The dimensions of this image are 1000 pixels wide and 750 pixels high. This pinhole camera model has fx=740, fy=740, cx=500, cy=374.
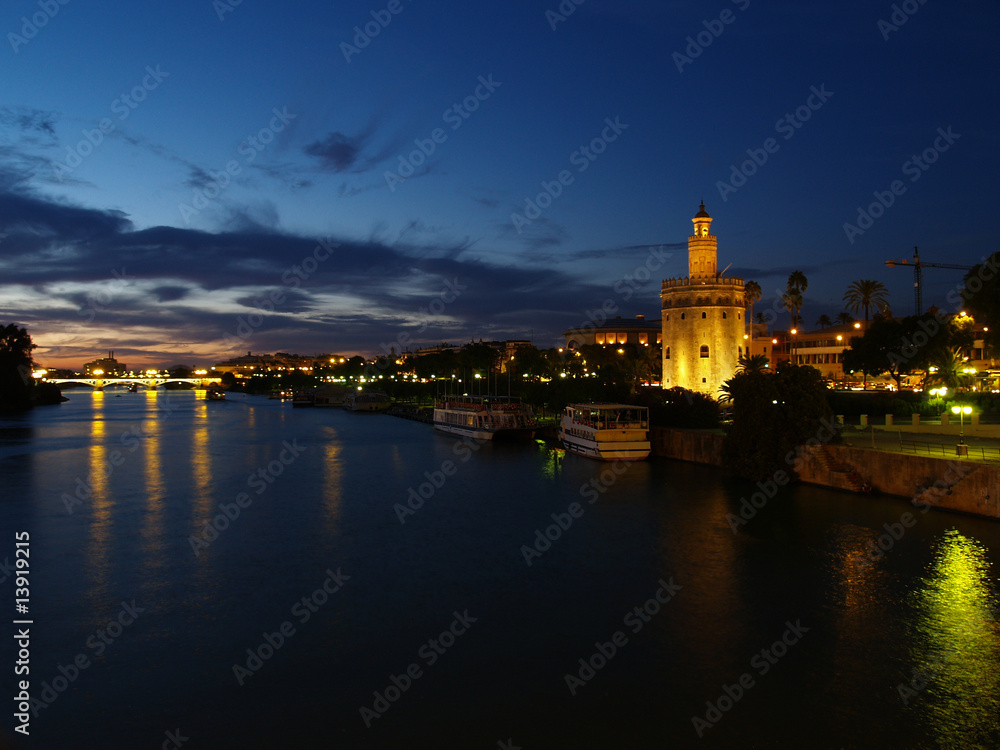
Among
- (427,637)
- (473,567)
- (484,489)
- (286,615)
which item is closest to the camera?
(427,637)

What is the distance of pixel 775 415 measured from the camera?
3981cm

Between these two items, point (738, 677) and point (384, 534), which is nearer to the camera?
point (738, 677)

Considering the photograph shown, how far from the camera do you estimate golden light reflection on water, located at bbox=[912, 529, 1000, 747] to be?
14180 millimetres

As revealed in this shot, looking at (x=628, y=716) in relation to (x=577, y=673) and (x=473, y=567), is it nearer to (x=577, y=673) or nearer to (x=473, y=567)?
(x=577, y=673)

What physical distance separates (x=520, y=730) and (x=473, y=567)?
11.6m

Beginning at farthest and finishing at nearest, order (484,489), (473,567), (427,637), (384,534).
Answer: (484,489) < (384,534) < (473,567) < (427,637)

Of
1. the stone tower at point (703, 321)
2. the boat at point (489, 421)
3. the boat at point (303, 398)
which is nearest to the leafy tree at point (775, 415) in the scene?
the boat at point (489, 421)

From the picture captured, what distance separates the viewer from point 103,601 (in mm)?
21844

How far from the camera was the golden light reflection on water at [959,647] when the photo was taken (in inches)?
558

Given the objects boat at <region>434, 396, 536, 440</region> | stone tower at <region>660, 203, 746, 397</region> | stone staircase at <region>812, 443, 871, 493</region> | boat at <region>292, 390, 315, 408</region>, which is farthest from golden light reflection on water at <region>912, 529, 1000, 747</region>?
boat at <region>292, 390, 315, 408</region>

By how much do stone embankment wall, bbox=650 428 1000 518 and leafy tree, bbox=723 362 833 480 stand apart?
4.05 feet

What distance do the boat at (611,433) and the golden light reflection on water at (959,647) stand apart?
27281 millimetres

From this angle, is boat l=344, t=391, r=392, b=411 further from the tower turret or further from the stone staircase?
the stone staircase

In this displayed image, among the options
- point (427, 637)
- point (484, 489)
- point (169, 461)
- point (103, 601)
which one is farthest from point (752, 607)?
point (169, 461)
